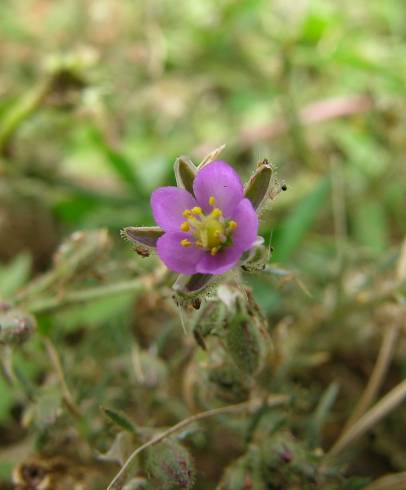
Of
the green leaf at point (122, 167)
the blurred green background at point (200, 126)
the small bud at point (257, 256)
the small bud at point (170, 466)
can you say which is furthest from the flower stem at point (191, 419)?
the green leaf at point (122, 167)

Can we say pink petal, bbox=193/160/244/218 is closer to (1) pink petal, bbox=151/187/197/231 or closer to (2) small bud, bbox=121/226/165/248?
(1) pink petal, bbox=151/187/197/231

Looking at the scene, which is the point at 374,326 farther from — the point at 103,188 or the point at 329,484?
the point at 103,188

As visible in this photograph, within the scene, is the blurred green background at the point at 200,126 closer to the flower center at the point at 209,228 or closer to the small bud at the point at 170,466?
the small bud at the point at 170,466

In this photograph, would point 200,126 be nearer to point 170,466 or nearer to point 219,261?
point 219,261

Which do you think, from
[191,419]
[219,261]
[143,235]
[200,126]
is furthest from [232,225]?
[200,126]

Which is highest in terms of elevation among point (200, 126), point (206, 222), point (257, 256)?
point (200, 126)
